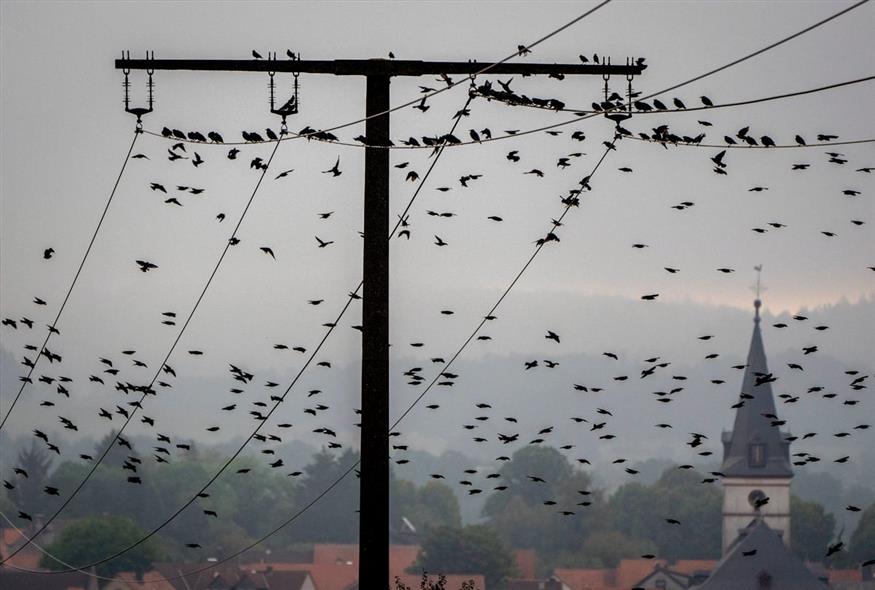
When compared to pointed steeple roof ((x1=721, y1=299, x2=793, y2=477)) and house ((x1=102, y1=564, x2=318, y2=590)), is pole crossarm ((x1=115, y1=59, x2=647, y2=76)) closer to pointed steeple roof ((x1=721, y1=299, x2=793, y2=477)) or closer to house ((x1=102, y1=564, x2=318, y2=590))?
pointed steeple roof ((x1=721, y1=299, x2=793, y2=477))

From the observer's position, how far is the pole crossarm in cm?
1872

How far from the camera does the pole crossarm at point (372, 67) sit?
61.4 feet

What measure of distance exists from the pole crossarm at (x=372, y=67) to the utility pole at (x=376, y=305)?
1cm

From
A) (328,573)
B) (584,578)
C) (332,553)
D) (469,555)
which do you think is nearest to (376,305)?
(328,573)

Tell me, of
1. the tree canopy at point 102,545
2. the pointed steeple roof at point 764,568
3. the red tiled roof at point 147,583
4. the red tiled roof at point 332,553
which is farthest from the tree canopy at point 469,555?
the tree canopy at point 102,545

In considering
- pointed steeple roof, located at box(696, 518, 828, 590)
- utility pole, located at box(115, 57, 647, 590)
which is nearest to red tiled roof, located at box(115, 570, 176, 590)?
pointed steeple roof, located at box(696, 518, 828, 590)

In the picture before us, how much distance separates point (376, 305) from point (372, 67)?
2742 mm

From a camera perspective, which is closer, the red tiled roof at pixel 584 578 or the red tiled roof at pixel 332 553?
the red tiled roof at pixel 584 578

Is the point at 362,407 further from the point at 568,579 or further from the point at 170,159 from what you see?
the point at 568,579

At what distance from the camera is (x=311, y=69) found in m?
19.2

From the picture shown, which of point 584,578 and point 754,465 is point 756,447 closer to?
point 754,465

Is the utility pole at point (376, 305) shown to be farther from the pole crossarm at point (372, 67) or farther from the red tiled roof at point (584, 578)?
the red tiled roof at point (584, 578)

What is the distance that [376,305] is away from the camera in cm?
1806

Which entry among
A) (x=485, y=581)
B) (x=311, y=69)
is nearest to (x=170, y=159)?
(x=311, y=69)
